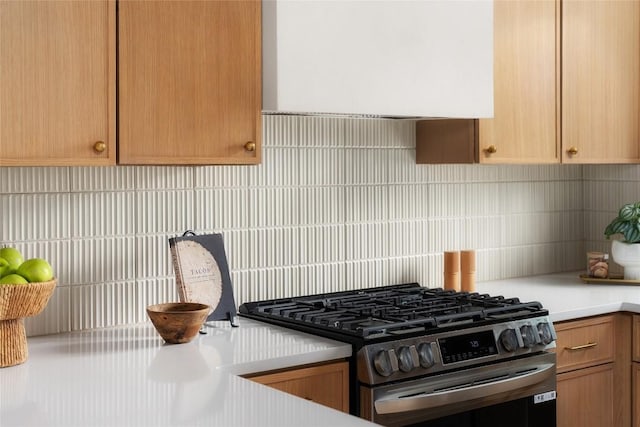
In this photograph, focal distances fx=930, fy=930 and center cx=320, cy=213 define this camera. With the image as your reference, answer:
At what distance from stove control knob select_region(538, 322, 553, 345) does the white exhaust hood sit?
0.75 m

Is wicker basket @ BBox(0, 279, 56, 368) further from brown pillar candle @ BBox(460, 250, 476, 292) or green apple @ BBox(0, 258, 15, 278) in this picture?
brown pillar candle @ BBox(460, 250, 476, 292)

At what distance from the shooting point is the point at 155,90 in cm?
255

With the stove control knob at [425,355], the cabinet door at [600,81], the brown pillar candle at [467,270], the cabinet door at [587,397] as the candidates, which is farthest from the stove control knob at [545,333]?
the cabinet door at [600,81]

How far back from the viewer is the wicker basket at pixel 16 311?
2299 mm

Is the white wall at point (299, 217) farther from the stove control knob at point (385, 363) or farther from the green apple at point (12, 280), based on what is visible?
the stove control knob at point (385, 363)

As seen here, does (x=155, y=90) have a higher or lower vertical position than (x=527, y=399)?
higher

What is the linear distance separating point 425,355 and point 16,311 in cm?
113

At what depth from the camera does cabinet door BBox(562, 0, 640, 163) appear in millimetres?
3584

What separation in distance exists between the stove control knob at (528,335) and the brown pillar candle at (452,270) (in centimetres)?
59

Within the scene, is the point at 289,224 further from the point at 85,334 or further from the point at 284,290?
the point at 85,334

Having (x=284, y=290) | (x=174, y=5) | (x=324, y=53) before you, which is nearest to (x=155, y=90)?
(x=174, y=5)

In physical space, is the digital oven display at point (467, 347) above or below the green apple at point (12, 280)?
below

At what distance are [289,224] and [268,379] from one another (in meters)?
0.90

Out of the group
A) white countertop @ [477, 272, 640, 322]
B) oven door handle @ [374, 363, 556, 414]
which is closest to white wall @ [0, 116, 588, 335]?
white countertop @ [477, 272, 640, 322]
